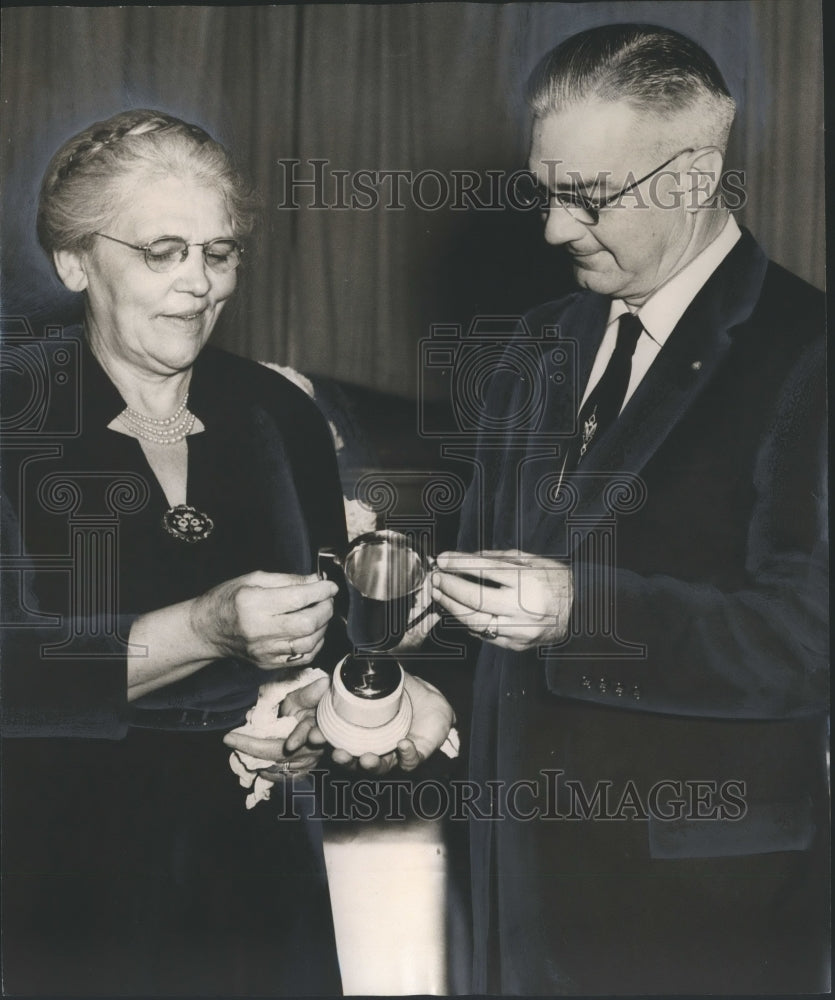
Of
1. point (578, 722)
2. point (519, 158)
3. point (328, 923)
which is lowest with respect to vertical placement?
point (328, 923)

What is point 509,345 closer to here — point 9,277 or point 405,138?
point 405,138

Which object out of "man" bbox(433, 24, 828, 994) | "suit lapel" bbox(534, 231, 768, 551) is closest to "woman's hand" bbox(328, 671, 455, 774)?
"man" bbox(433, 24, 828, 994)

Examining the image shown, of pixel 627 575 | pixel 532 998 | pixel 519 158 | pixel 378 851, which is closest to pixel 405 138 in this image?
pixel 519 158

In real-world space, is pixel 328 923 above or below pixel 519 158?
below

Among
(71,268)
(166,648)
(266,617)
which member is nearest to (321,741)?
(266,617)

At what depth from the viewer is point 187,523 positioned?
120 inches

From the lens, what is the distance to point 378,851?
9.97 ft

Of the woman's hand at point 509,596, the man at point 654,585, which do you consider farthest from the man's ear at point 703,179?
the woman's hand at point 509,596

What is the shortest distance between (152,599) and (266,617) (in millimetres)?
312

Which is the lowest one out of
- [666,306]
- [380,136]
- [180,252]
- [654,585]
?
[654,585]

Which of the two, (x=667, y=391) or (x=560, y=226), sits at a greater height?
(x=560, y=226)

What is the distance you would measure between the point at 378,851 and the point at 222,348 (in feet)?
4.60

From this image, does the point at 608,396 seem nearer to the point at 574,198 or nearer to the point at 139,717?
the point at 574,198

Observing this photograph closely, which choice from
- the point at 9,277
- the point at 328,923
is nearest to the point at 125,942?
the point at 328,923
